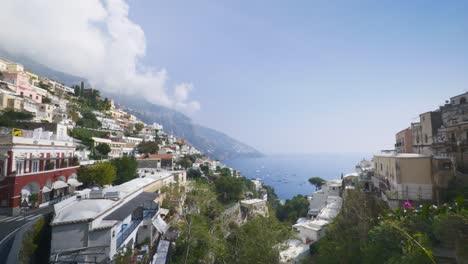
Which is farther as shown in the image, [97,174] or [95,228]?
[97,174]

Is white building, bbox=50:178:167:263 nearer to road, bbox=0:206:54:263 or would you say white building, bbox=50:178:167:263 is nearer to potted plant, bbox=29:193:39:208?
road, bbox=0:206:54:263

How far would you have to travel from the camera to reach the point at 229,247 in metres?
22.4

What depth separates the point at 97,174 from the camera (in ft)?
93.0

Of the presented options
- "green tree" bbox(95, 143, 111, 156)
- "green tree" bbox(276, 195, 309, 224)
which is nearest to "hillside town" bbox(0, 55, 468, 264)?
"green tree" bbox(95, 143, 111, 156)

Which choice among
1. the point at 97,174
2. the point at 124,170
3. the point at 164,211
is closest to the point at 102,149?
the point at 124,170

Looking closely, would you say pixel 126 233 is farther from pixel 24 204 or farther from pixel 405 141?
pixel 405 141

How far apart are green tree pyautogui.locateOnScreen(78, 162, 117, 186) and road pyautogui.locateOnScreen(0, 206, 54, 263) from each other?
676cm

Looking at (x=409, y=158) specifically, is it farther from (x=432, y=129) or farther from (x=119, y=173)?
(x=119, y=173)

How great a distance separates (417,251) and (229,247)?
16.0 metres

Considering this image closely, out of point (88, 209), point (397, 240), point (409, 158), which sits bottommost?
point (397, 240)

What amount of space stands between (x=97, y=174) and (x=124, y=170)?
21.9 feet

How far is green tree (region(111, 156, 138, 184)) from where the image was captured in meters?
34.0

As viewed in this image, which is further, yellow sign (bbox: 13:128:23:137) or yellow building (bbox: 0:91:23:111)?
yellow building (bbox: 0:91:23:111)

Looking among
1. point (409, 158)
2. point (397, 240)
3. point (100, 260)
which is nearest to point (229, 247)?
point (100, 260)
